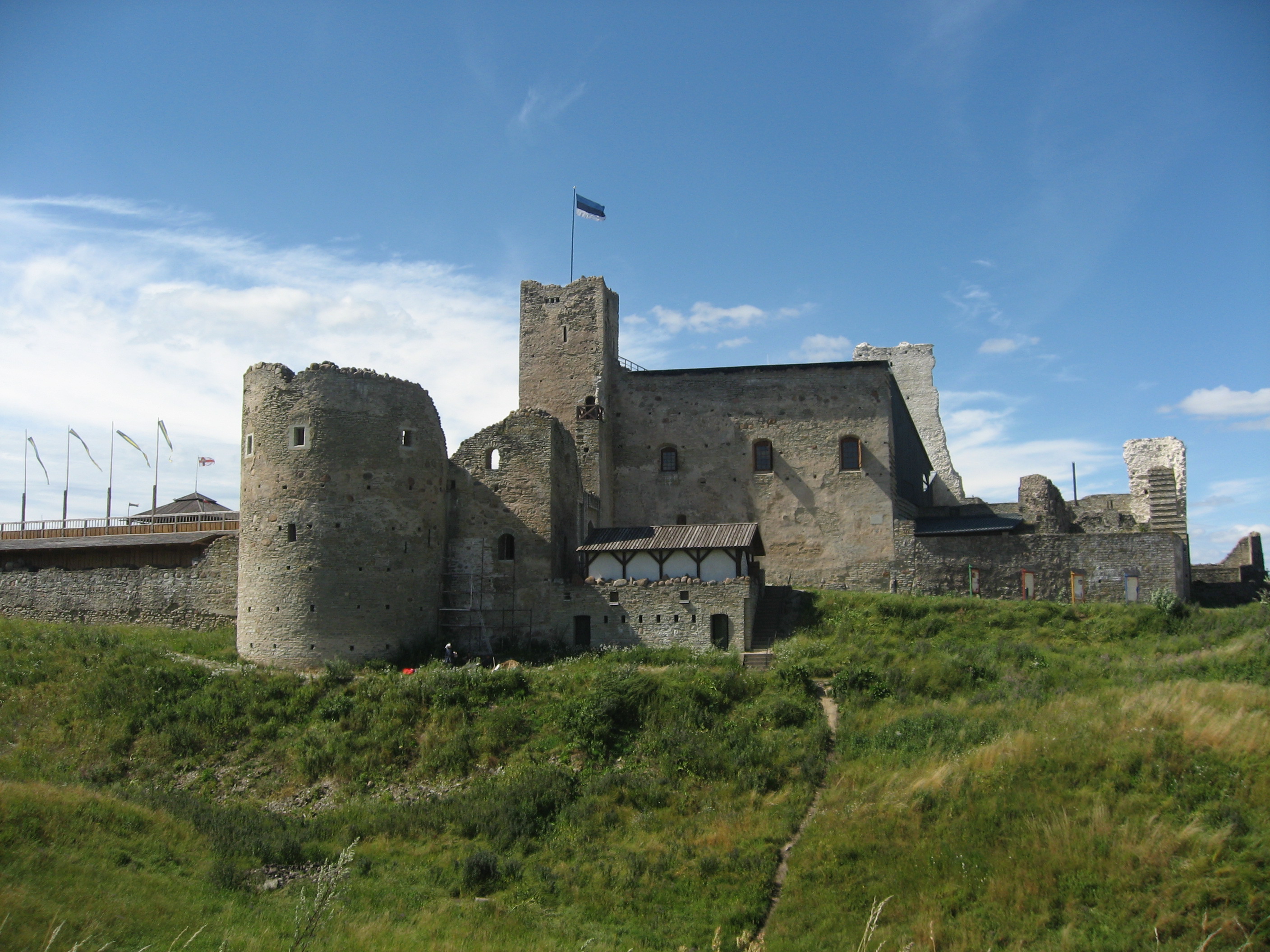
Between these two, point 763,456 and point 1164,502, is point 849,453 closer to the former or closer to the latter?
point 763,456

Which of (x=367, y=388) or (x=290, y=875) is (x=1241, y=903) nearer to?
(x=290, y=875)

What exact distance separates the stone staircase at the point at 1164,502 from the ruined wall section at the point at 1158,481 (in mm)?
17

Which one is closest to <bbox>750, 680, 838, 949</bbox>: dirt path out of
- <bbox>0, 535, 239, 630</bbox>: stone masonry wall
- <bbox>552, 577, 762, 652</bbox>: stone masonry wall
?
<bbox>552, 577, 762, 652</bbox>: stone masonry wall

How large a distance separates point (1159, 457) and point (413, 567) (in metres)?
30.1

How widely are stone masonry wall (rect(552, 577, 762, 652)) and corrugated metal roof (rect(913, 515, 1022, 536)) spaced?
928 cm

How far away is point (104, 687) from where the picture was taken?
25.2 metres

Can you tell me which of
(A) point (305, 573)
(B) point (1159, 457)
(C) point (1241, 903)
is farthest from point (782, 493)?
(C) point (1241, 903)

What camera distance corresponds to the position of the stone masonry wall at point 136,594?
32.4m

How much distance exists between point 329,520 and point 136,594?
Result: 33.3ft

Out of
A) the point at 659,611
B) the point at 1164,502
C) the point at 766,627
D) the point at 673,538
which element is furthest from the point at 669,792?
the point at 1164,502

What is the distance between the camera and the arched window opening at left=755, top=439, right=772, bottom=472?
38625 millimetres

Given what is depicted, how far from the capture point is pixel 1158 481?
125 feet

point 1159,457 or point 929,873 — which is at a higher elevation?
point 1159,457

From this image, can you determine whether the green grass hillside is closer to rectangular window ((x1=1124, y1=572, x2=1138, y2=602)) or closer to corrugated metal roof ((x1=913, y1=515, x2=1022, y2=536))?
rectangular window ((x1=1124, y1=572, x2=1138, y2=602))
